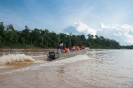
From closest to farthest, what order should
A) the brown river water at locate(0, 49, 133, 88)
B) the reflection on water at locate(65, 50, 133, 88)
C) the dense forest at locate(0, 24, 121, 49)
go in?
the brown river water at locate(0, 49, 133, 88), the reflection on water at locate(65, 50, 133, 88), the dense forest at locate(0, 24, 121, 49)

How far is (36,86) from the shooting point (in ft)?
16.5

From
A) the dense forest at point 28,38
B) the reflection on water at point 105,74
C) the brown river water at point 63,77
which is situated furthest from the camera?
the dense forest at point 28,38

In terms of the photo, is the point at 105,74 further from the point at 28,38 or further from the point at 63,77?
the point at 28,38

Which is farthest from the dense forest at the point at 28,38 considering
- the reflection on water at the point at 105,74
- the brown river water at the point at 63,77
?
the brown river water at the point at 63,77

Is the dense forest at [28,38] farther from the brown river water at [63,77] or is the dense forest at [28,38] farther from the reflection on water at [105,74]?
the brown river water at [63,77]

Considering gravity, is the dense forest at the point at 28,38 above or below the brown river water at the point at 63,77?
above

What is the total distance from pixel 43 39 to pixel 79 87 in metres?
52.7

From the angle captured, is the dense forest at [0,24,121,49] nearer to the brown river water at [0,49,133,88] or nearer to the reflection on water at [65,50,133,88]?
the reflection on water at [65,50,133,88]

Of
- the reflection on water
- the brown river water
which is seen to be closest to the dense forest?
the reflection on water

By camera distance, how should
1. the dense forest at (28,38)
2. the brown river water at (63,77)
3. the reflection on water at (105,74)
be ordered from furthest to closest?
the dense forest at (28,38)
the reflection on water at (105,74)
the brown river water at (63,77)

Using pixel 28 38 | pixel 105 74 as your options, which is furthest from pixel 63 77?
pixel 28 38

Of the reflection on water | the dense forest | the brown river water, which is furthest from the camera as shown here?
the dense forest

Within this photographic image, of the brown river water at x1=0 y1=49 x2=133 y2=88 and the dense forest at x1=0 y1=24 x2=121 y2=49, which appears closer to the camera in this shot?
the brown river water at x1=0 y1=49 x2=133 y2=88

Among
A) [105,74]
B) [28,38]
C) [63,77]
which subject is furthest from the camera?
[28,38]
